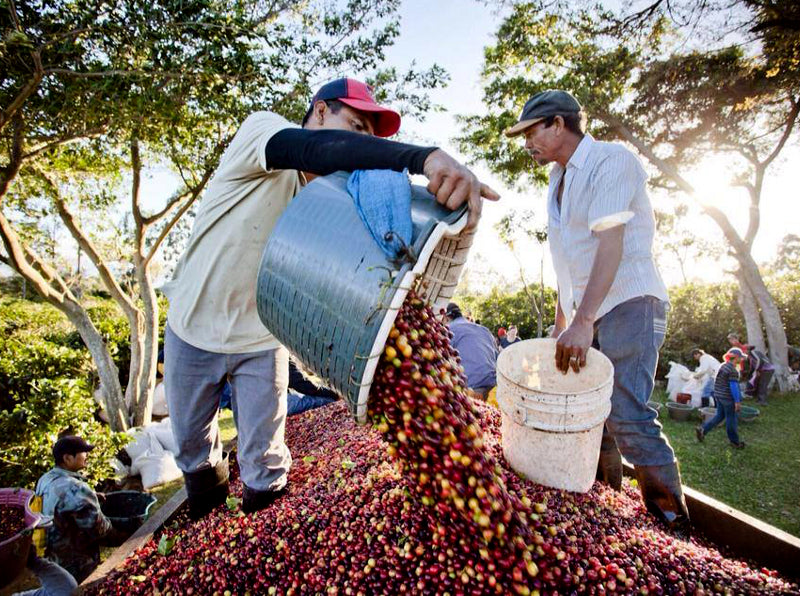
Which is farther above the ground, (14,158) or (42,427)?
(14,158)

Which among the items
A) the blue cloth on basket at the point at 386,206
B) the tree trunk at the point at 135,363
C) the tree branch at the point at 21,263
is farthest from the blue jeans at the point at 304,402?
the blue cloth on basket at the point at 386,206

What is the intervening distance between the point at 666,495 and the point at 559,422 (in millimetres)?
788

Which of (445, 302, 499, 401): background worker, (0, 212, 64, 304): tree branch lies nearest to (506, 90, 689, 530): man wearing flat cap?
(445, 302, 499, 401): background worker

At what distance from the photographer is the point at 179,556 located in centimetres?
233

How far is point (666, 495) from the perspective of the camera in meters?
2.42

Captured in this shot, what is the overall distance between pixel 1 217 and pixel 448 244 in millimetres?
5064

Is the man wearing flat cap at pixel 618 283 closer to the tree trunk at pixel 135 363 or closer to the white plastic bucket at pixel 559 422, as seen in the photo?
the white plastic bucket at pixel 559 422

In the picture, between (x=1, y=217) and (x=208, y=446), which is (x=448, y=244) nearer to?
(x=208, y=446)

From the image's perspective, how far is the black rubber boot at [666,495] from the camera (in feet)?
7.80

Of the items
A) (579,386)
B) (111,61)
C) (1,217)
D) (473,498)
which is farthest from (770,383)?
(1,217)

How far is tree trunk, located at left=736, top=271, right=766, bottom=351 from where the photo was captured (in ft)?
38.9

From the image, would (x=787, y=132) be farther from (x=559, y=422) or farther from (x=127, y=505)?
(x=127, y=505)

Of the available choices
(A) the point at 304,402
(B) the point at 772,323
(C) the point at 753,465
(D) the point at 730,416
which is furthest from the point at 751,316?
(A) the point at 304,402

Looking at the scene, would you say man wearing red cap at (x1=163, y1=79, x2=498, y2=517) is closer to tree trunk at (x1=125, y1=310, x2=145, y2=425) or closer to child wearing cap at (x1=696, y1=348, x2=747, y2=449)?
tree trunk at (x1=125, y1=310, x2=145, y2=425)
